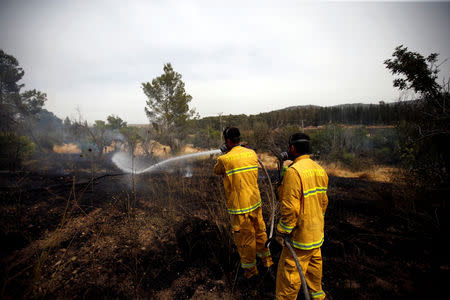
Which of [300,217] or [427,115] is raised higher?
[427,115]

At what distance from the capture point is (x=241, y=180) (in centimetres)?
245

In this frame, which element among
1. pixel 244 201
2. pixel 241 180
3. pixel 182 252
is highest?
pixel 241 180

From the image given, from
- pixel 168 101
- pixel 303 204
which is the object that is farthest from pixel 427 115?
pixel 168 101

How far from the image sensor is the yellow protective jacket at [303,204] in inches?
71.2

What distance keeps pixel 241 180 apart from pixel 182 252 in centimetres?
200

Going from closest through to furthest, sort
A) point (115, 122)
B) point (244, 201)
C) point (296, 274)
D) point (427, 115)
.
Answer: point (296, 274)
point (244, 201)
point (427, 115)
point (115, 122)

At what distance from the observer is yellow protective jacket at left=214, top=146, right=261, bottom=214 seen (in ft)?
7.98

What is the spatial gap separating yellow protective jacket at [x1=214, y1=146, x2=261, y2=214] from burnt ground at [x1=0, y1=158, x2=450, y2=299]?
0.81 m

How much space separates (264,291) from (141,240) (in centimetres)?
261

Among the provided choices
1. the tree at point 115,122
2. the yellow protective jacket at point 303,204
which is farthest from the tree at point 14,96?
the yellow protective jacket at point 303,204

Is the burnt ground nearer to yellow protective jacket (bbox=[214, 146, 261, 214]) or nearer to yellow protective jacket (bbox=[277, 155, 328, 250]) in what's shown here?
yellow protective jacket (bbox=[277, 155, 328, 250])

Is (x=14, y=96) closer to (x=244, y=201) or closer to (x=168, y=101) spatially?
(x=168, y=101)

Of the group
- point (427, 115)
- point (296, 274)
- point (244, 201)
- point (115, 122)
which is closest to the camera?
point (296, 274)

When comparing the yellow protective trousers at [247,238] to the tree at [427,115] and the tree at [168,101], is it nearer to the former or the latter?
the tree at [427,115]
